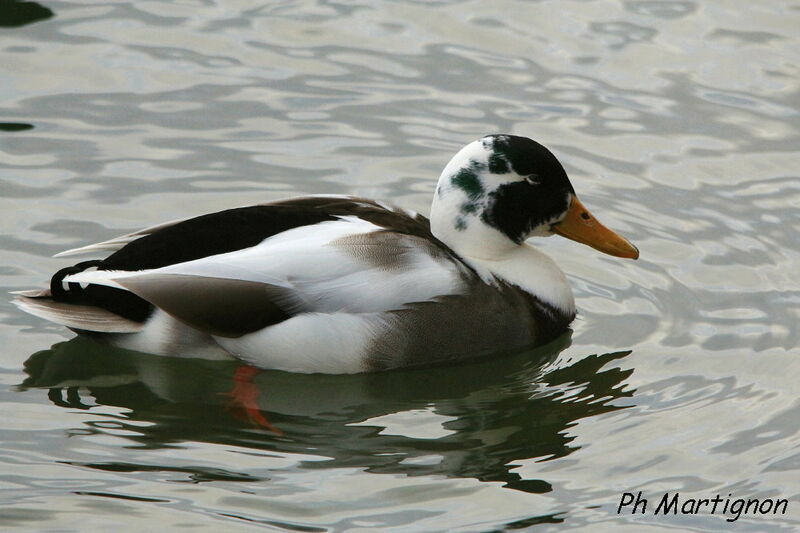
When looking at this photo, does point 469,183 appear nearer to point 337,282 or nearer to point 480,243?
point 480,243

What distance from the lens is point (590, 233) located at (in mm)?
8688

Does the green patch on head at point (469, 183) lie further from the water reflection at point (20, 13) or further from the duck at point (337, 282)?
the water reflection at point (20, 13)

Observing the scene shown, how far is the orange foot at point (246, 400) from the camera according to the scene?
7.69 meters

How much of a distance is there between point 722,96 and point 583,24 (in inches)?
59.6

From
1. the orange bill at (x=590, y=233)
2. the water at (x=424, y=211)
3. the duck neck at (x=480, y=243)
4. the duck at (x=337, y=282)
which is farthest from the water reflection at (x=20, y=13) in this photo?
the orange bill at (x=590, y=233)

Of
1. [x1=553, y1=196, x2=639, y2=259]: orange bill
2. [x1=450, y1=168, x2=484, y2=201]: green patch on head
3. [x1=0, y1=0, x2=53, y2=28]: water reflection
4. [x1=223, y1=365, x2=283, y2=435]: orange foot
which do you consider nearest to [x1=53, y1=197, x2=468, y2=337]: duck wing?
[x1=223, y1=365, x2=283, y2=435]: orange foot

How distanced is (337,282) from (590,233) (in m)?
1.70

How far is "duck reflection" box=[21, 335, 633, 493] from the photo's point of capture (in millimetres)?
7398

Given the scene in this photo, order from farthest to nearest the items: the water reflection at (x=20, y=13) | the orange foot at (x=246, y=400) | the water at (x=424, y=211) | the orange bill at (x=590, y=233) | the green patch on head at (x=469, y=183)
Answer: the water reflection at (x=20, y=13)
the orange bill at (x=590, y=233)
the green patch on head at (x=469, y=183)
the orange foot at (x=246, y=400)
the water at (x=424, y=211)

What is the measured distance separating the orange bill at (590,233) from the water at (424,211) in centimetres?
45

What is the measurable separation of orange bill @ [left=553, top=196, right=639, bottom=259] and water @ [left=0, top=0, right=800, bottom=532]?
1.48 ft

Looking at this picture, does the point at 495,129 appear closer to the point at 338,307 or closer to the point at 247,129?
the point at 247,129

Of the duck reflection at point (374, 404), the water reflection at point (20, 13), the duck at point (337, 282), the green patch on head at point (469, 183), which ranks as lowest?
the duck reflection at point (374, 404)

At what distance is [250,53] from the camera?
12.0 metres
